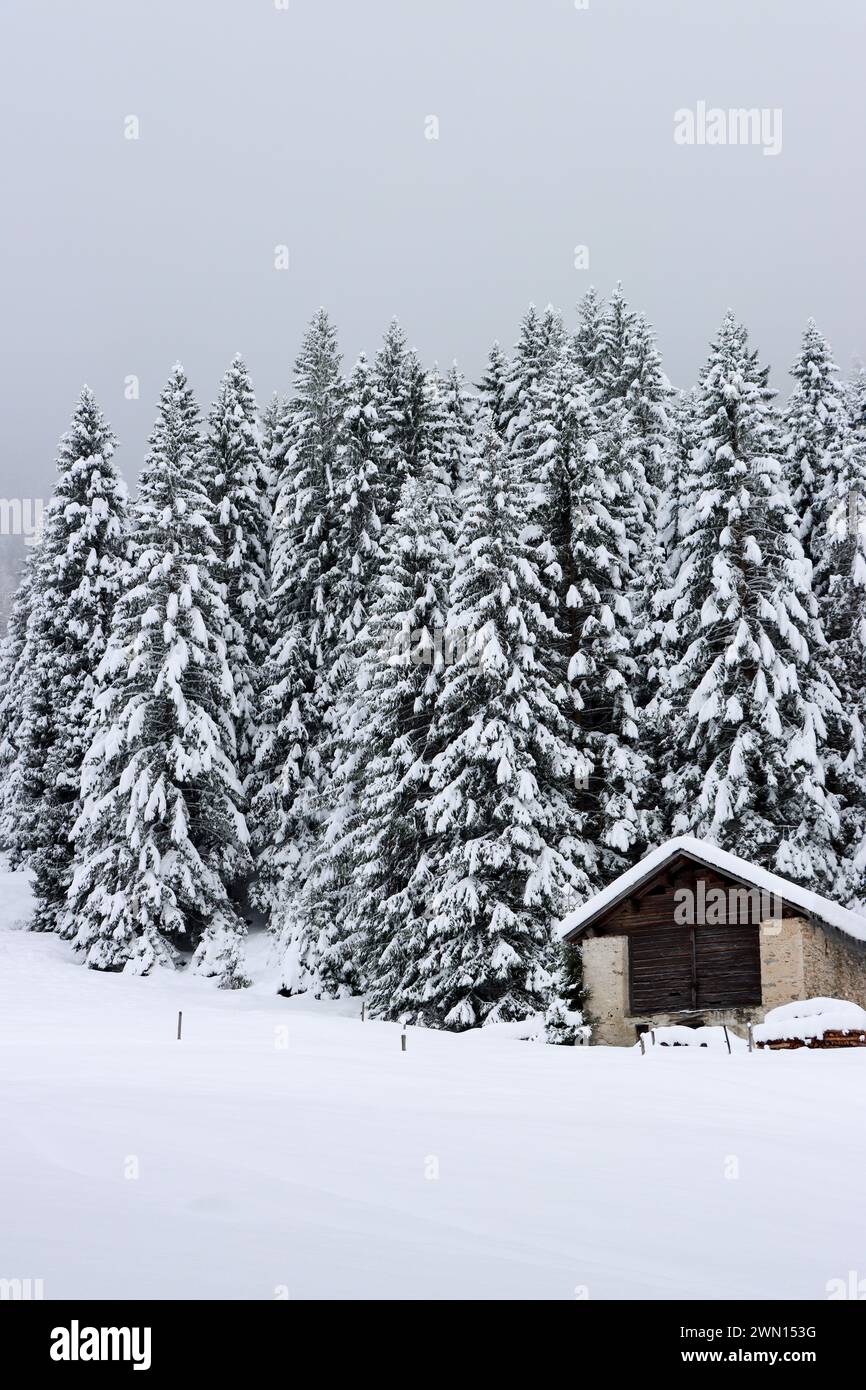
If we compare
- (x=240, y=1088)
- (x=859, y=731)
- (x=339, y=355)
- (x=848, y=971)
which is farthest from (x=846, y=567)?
(x=240, y=1088)

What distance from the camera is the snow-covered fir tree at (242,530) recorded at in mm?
41750

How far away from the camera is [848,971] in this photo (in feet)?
106

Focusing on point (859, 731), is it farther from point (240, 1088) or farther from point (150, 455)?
point (240, 1088)

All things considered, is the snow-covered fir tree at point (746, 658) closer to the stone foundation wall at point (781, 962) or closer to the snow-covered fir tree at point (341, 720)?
the stone foundation wall at point (781, 962)

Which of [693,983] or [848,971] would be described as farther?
[848,971]

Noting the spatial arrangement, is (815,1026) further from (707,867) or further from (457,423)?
(457,423)

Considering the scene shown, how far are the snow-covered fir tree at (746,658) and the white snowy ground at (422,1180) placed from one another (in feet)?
51.0

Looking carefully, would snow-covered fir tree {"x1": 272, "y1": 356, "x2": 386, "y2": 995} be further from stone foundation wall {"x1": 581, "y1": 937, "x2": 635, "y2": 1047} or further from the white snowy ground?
the white snowy ground

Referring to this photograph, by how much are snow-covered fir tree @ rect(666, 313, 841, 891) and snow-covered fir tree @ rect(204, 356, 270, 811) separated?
14.1 meters

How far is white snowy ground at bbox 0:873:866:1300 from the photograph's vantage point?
7156mm

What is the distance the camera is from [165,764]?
3681 cm

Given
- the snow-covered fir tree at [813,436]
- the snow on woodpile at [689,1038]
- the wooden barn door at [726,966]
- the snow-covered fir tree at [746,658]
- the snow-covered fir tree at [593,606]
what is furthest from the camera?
the snow-covered fir tree at [813,436]

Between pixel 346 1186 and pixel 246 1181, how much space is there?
0.71 meters

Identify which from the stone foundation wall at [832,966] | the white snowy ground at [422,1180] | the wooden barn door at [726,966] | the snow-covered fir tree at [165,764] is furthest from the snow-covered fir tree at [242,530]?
the white snowy ground at [422,1180]
